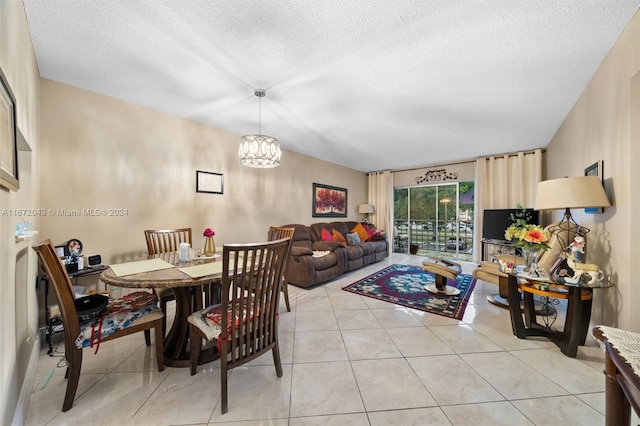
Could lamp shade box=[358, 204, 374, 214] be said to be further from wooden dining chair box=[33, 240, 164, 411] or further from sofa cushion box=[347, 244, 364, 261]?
wooden dining chair box=[33, 240, 164, 411]

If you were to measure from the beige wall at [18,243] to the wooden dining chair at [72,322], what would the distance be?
0.50 ft

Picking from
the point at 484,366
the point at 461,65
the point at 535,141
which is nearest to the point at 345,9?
the point at 461,65

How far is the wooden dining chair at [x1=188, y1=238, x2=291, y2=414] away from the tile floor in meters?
0.19

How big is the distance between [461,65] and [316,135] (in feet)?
7.45

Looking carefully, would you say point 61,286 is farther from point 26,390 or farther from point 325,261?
point 325,261

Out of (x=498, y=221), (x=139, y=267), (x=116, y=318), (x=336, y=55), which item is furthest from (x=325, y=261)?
(x=498, y=221)

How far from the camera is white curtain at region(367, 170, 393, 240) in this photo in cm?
664

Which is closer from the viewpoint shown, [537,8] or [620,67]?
[537,8]

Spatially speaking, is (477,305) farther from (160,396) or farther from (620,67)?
(160,396)

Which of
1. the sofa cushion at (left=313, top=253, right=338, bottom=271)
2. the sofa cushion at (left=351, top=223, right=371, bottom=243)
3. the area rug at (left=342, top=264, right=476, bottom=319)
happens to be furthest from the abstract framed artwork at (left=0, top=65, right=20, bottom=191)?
the sofa cushion at (left=351, top=223, right=371, bottom=243)

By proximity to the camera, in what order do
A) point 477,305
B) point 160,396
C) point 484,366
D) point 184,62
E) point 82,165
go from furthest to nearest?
point 477,305, point 82,165, point 184,62, point 484,366, point 160,396

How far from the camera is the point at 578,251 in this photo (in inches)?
82.2

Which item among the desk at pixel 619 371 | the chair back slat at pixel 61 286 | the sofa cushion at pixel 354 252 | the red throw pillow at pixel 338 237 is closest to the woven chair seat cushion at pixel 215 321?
the chair back slat at pixel 61 286

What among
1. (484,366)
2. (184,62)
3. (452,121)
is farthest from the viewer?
(452,121)
